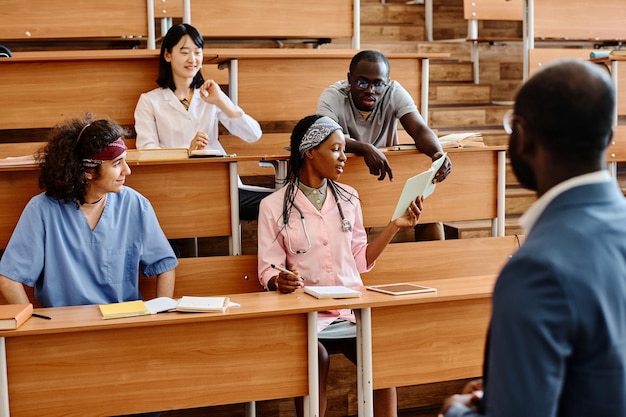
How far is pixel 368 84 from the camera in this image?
3178 mm

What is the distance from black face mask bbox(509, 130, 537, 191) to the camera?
1.04 meters

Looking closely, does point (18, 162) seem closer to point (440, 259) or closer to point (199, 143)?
point (199, 143)

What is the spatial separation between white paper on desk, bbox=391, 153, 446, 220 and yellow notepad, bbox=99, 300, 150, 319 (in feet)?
2.88

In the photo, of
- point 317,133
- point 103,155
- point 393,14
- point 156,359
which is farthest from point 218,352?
point 393,14

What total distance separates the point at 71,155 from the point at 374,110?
1243mm

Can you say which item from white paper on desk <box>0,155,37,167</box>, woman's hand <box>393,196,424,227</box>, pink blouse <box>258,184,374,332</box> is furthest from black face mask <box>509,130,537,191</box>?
white paper on desk <box>0,155,37,167</box>

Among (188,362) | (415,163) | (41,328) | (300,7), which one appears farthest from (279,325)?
(300,7)

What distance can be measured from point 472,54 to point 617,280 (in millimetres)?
4791

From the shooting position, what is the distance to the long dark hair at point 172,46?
3540mm

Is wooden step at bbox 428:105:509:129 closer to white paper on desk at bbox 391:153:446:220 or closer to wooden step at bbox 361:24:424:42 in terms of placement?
wooden step at bbox 361:24:424:42

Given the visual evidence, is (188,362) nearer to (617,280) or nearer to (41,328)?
(41,328)

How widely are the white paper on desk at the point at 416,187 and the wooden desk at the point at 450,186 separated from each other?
1.55ft

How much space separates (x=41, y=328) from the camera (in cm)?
209

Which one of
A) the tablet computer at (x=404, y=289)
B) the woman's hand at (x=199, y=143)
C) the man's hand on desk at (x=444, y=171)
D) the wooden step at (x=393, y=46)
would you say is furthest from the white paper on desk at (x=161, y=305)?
the wooden step at (x=393, y=46)
